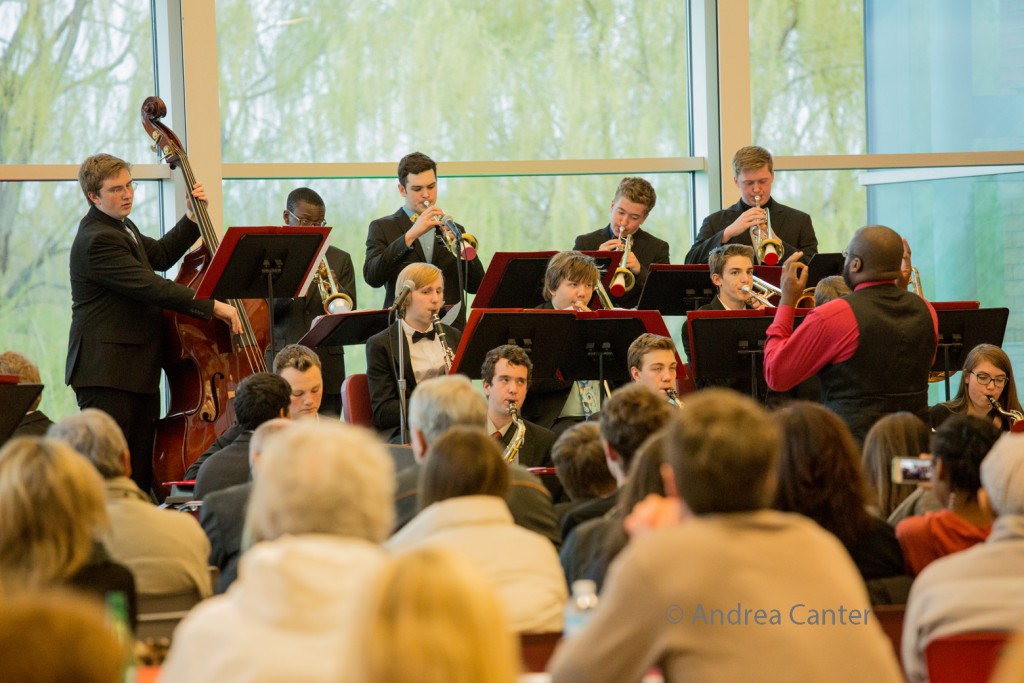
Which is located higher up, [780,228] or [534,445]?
[780,228]

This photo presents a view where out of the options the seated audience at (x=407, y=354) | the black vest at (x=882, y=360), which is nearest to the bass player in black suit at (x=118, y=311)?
the seated audience at (x=407, y=354)

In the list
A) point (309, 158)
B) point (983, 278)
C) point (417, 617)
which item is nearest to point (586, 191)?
point (309, 158)

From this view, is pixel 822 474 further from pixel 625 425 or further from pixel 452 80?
pixel 452 80

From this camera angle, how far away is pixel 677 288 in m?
6.29

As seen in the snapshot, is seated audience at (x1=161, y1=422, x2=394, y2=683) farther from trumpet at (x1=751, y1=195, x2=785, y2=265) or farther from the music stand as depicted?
trumpet at (x1=751, y1=195, x2=785, y2=265)

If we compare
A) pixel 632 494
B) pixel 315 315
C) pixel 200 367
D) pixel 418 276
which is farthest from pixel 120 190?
pixel 632 494

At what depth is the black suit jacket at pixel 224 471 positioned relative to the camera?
4375 millimetres

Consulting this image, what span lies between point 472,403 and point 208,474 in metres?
1.22

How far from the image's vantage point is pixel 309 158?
8484 mm

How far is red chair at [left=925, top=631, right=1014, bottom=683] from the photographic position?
2.44 m

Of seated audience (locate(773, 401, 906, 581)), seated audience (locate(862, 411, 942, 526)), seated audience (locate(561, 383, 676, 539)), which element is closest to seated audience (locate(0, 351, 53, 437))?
seated audience (locate(561, 383, 676, 539))

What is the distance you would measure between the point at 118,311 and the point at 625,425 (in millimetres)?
3486

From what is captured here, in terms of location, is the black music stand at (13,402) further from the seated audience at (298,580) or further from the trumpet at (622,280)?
the trumpet at (622,280)

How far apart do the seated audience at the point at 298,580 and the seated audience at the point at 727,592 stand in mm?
361
